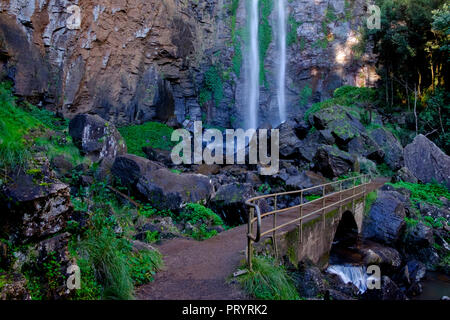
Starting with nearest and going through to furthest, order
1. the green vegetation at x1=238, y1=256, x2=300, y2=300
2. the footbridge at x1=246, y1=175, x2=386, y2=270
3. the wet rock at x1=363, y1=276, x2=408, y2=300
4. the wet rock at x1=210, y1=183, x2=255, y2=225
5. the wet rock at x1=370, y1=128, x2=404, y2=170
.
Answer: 1. the green vegetation at x1=238, y1=256, x2=300, y2=300
2. the footbridge at x1=246, y1=175, x2=386, y2=270
3. the wet rock at x1=363, y1=276, x2=408, y2=300
4. the wet rock at x1=210, y1=183, x2=255, y2=225
5. the wet rock at x1=370, y1=128, x2=404, y2=170

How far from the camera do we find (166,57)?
83.8 ft

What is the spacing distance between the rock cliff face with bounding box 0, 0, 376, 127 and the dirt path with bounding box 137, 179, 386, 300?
52.8ft

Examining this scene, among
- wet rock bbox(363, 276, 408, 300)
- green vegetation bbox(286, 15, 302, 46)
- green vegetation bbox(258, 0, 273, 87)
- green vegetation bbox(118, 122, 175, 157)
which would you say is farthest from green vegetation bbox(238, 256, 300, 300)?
green vegetation bbox(286, 15, 302, 46)

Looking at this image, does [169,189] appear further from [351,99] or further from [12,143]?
[351,99]

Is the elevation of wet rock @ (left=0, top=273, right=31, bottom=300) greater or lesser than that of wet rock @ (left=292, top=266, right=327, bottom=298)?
greater

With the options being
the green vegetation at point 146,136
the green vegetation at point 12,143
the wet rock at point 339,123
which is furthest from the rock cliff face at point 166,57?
the green vegetation at point 12,143

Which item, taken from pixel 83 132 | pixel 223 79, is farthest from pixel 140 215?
pixel 223 79

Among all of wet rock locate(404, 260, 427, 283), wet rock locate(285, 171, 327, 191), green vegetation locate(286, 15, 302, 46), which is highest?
green vegetation locate(286, 15, 302, 46)

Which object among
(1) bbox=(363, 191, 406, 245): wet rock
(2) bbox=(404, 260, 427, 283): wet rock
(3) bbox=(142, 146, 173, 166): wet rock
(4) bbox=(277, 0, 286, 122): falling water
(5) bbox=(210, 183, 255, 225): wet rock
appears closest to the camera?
(2) bbox=(404, 260, 427, 283): wet rock

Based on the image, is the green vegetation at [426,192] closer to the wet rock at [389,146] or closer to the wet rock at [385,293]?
the wet rock at [389,146]

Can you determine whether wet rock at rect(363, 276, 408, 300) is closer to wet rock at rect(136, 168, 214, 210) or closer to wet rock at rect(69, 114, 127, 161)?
wet rock at rect(136, 168, 214, 210)

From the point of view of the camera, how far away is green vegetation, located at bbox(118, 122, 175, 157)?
21.4m

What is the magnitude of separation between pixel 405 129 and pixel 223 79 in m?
17.1

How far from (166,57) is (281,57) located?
12273mm
